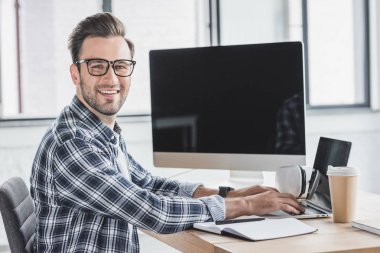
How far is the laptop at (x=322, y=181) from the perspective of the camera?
6.00 ft

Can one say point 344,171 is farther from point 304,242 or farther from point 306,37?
point 306,37

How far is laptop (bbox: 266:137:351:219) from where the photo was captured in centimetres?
183

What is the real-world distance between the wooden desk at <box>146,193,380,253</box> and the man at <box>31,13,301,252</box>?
2.7 inches

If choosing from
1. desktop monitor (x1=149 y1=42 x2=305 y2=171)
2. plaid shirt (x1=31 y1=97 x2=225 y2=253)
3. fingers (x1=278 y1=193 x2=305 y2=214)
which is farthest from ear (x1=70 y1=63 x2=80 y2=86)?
fingers (x1=278 y1=193 x2=305 y2=214)

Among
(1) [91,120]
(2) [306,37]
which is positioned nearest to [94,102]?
(1) [91,120]

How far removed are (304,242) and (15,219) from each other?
0.74m

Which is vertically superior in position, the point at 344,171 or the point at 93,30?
the point at 93,30

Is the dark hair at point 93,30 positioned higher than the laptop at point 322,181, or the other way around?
the dark hair at point 93,30

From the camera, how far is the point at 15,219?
168 cm

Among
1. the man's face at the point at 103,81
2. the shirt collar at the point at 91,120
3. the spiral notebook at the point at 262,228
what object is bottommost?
the spiral notebook at the point at 262,228

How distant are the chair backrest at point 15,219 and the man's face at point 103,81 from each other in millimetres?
312

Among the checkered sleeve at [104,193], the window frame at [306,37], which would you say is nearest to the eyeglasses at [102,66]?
the checkered sleeve at [104,193]

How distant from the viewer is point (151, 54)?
7.68 ft

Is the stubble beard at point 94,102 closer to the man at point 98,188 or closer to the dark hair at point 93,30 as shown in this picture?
the man at point 98,188
